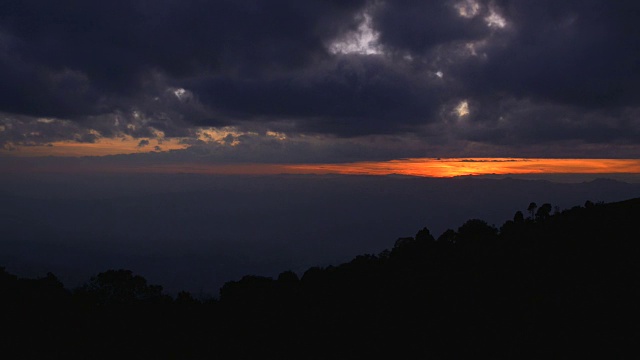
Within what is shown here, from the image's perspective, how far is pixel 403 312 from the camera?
44.1 meters

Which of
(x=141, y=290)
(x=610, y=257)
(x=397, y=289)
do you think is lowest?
(x=141, y=290)

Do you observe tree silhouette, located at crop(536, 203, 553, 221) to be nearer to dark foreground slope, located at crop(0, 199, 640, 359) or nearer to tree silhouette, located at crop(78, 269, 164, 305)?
dark foreground slope, located at crop(0, 199, 640, 359)

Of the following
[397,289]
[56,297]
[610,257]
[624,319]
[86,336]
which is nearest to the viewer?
[624,319]

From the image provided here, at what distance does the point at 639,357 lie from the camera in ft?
97.0

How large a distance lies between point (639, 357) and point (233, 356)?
2955 centimetres

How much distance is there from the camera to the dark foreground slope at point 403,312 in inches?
1407

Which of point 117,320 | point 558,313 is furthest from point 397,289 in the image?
point 117,320

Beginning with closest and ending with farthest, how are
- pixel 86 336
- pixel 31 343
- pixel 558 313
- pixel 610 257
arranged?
1. pixel 558 313
2. pixel 31 343
3. pixel 86 336
4. pixel 610 257

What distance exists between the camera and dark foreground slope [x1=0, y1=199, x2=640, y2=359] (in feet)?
117

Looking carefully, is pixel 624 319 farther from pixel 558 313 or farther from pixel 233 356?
pixel 233 356

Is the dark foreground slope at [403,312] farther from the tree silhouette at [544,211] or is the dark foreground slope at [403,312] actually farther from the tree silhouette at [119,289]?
the tree silhouette at [544,211]

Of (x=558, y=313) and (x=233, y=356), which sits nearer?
(x=558, y=313)

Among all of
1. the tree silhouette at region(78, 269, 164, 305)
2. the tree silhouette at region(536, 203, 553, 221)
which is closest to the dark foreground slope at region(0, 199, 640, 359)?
Answer: the tree silhouette at region(78, 269, 164, 305)

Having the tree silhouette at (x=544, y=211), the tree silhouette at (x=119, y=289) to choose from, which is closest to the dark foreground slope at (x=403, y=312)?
the tree silhouette at (x=119, y=289)
